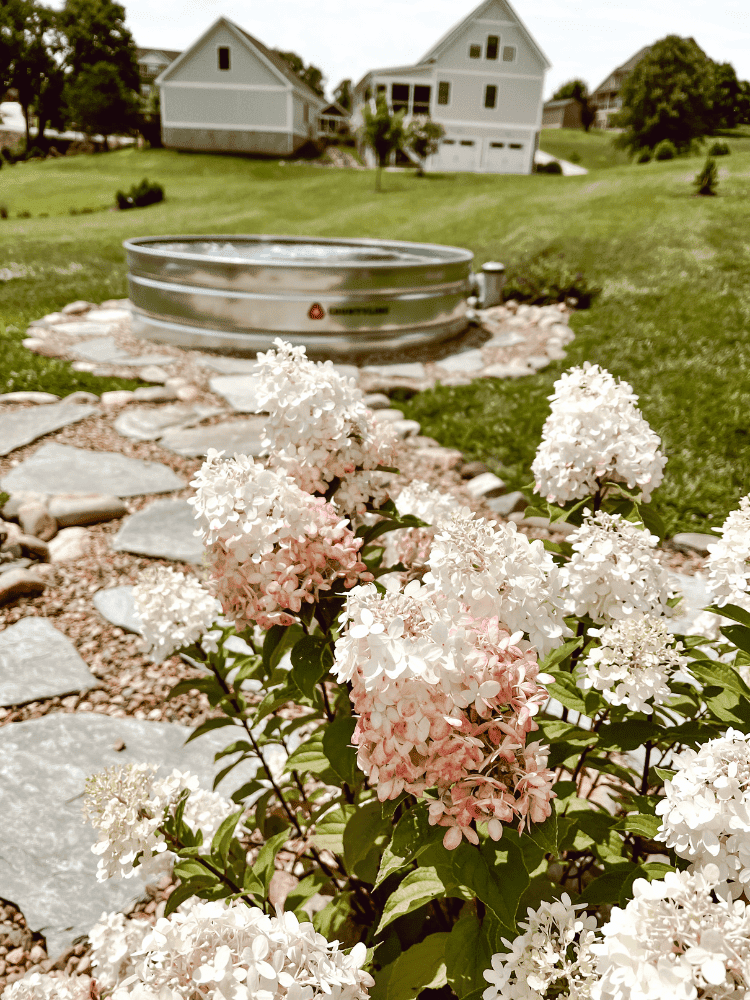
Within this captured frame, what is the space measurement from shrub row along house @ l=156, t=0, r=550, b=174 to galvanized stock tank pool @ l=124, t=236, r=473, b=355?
121ft

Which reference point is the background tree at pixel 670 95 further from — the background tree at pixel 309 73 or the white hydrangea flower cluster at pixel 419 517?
the background tree at pixel 309 73

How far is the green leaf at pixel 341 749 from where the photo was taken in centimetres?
179

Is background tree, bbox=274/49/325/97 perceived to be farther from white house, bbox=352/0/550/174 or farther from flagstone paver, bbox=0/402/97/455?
flagstone paver, bbox=0/402/97/455

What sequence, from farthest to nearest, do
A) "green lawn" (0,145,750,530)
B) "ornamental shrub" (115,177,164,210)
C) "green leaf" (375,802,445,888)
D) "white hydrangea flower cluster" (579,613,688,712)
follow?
"ornamental shrub" (115,177,164,210) → "green lawn" (0,145,750,530) → "white hydrangea flower cluster" (579,613,688,712) → "green leaf" (375,802,445,888)

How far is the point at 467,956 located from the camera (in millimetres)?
1491

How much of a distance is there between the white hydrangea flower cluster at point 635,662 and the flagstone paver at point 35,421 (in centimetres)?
554

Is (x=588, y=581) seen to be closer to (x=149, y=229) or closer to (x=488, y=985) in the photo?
(x=488, y=985)

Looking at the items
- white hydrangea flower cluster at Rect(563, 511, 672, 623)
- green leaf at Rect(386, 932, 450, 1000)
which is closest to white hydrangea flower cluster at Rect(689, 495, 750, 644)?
white hydrangea flower cluster at Rect(563, 511, 672, 623)

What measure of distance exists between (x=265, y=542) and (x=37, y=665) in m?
2.45

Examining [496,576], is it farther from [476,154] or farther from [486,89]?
[486,89]

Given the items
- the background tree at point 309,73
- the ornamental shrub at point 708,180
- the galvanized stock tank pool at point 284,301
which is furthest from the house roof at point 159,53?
the galvanized stock tank pool at point 284,301

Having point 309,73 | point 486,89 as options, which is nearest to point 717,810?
point 486,89

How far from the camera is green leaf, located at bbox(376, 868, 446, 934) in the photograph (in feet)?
4.94

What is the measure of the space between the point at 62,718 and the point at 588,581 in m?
2.55
